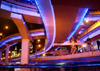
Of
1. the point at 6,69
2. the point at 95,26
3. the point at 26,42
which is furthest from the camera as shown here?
the point at 95,26

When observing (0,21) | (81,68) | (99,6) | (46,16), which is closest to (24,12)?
(46,16)

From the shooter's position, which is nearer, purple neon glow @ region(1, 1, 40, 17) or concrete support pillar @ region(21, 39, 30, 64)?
purple neon glow @ region(1, 1, 40, 17)

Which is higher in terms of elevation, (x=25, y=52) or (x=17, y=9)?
(x=17, y=9)

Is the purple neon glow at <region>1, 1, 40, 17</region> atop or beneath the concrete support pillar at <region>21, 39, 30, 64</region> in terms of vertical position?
atop

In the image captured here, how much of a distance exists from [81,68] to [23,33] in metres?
8.86

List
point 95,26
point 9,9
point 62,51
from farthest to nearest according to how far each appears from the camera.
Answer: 1. point 62,51
2. point 95,26
3. point 9,9

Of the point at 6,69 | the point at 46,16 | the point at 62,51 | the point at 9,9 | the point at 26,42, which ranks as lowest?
the point at 62,51

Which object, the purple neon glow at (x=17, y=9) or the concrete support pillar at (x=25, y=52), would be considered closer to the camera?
the purple neon glow at (x=17, y=9)

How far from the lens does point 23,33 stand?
38.6 feet

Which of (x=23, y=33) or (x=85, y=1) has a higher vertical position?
(x=85, y=1)

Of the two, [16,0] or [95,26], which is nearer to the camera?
[16,0]

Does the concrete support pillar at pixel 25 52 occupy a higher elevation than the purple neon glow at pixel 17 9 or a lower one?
lower

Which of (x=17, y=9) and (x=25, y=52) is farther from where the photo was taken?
(x=25, y=52)

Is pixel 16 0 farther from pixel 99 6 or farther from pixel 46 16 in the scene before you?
pixel 99 6
